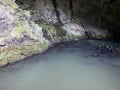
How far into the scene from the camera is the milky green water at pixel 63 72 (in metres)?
6.27

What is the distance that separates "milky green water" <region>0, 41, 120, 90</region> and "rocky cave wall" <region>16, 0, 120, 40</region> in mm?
2359

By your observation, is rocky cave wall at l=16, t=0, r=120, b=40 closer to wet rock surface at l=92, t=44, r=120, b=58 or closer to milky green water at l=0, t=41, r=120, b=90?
wet rock surface at l=92, t=44, r=120, b=58

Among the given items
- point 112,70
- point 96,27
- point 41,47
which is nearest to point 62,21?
point 96,27

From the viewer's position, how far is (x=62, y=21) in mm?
11148

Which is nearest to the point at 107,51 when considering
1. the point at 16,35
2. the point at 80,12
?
the point at 80,12

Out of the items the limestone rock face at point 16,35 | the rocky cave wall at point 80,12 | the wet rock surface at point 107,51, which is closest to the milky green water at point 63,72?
the wet rock surface at point 107,51

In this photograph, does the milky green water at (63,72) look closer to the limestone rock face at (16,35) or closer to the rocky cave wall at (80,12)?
the limestone rock face at (16,35)

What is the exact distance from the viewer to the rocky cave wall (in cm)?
1049

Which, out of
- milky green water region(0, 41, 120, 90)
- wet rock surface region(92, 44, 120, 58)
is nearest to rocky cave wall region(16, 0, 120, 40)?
wet rock surface region(92, 44, 120, 58)

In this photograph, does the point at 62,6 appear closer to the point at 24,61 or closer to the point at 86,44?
the point at 86,44

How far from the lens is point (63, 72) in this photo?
23.7ft

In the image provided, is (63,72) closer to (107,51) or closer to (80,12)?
(107,51)

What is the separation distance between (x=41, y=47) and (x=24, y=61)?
4.52 ft

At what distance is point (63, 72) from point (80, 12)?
4.73 meters
